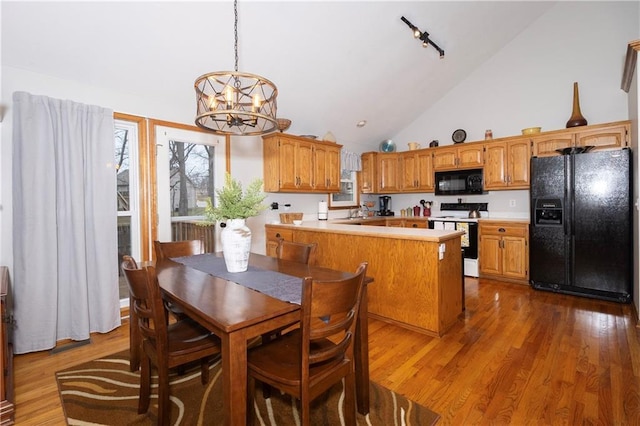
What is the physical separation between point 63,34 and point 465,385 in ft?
12.6

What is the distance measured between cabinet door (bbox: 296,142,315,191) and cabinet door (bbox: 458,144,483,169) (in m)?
2.41

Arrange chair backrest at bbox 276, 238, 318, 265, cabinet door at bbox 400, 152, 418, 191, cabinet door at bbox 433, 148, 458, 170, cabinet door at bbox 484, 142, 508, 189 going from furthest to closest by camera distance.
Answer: cabinet door at bbox 400, 152, 418, 191
cabinet door at bbox 433, 148, 458, 170
cabinet door at bbox 484, 142, 508, 189
chair backrest at bbox 276, 238, 318, 265

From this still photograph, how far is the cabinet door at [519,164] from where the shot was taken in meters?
4.31

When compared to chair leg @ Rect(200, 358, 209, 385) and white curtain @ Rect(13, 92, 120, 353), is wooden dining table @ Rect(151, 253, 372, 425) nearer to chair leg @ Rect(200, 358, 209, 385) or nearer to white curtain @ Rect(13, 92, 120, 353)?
chair leg @ Rect(200, 358, 209, 385)

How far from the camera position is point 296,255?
240 centimetres

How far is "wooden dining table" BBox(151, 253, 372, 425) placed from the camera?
119 cm

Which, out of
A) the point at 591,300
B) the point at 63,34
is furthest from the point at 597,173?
the point at 63,34

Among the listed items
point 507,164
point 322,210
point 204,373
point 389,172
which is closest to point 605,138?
point 507,164

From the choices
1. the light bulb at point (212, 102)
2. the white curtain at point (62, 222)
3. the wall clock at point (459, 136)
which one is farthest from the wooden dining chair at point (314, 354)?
the wall clock at point (459, 136)

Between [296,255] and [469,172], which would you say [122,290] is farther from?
[469,172]

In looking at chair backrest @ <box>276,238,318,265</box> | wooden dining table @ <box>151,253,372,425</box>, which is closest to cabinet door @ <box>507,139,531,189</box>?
chair backrest @ <box>276,238,318,265</box>

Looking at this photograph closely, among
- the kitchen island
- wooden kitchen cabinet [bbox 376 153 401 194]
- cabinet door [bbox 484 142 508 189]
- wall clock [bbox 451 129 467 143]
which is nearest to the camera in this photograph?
the kitchen island

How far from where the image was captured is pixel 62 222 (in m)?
2.63

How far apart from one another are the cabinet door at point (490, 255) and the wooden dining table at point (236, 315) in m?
3.41
